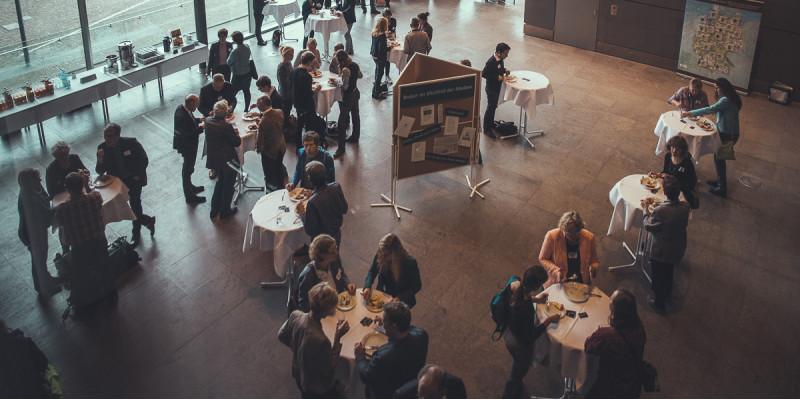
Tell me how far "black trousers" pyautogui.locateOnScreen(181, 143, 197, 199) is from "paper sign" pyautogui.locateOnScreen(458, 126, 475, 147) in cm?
354

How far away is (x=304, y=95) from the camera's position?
9.21 metres

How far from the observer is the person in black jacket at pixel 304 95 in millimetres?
9102

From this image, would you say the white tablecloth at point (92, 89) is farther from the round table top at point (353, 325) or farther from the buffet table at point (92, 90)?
the round table top at point (353, 325)

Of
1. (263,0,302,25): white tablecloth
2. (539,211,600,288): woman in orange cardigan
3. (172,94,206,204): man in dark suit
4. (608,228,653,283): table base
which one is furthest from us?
(263,0,302,25): white tablecloth

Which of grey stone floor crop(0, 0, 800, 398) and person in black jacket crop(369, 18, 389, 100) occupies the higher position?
person in black jacket crop(369, 18, 389, 100)

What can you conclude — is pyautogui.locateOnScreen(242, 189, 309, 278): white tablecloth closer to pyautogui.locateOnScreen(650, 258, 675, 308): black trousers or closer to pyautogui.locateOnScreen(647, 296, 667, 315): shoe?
pyautogui.locateOnScreen(650, 258, 675, 308): black trousers

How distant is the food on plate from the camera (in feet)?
24.4

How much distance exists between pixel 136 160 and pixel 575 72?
9.00 meters

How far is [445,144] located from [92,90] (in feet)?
20.1

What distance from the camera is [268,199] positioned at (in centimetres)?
711

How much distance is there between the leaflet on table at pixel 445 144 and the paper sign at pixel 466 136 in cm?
9

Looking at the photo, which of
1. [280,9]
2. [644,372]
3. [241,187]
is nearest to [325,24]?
[280,9]

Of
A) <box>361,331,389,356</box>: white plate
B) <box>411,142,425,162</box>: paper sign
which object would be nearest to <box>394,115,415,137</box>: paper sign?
<box>411,142,425,162</box>: paper sign

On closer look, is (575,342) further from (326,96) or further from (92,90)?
(92,90)
